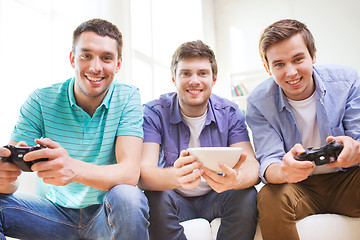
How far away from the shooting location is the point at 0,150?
0.96 meters

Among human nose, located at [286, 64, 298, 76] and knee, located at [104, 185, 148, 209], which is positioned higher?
human nose, located at [286, 64, 298, 76]

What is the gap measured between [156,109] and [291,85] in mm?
691

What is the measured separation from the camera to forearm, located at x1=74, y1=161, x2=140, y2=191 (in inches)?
41.1

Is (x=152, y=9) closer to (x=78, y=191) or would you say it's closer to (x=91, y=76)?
(x=91, y=76)

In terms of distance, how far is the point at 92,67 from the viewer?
1.33 meters

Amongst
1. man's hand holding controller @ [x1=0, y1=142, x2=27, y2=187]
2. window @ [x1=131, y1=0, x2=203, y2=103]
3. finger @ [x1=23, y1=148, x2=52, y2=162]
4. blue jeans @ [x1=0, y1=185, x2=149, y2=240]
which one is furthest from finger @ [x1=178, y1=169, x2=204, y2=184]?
window @ [x1=131, y1=0, x2=203, y2=103]

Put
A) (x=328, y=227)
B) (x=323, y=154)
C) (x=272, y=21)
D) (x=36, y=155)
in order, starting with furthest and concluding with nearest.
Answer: (x=272, y=21) < (x=328, y=227) < (x=323, y=154) < (x=36, y=155)

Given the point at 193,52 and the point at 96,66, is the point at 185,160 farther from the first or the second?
the point at 193,52

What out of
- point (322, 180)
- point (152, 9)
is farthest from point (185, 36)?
point (322, 180)

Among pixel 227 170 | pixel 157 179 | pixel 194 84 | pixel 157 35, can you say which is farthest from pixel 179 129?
pixel 157 35

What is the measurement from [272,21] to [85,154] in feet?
13.2

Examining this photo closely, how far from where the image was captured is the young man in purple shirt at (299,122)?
1.27 meters

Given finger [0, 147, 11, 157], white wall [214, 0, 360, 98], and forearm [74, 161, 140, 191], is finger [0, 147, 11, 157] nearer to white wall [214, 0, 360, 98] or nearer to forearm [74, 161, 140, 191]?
forearm [74, 161, 140, 191]

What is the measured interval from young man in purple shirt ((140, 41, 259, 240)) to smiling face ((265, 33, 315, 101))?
0.32 meters
